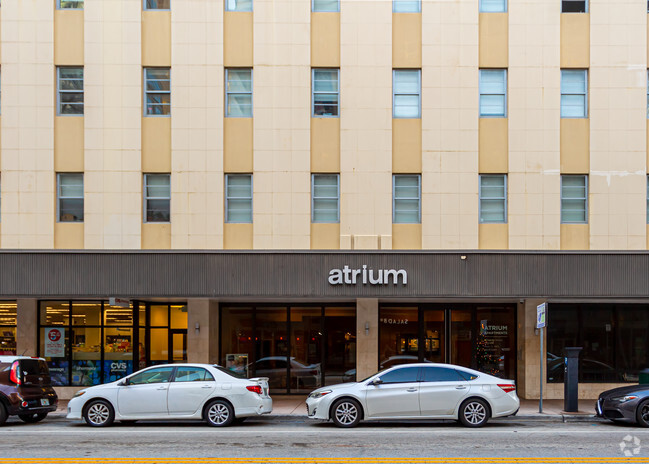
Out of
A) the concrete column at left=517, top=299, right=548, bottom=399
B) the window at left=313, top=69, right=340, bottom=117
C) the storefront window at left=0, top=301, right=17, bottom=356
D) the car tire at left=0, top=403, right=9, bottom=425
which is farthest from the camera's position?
the storefront window at left=0, top=301, right=17, bottom=356

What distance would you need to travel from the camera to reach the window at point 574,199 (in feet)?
66.5

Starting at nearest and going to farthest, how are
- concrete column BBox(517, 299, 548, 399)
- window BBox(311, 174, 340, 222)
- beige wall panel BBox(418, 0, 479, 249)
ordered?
beige wall panel BBox(418, 0, 479, 249)
window BBox(311, 174, 340, 222)
concrete column BBox(517, 299, 548, 399)

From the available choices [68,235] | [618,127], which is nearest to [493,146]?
[618,127]

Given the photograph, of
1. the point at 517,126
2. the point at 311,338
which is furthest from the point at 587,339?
the point at 311,338

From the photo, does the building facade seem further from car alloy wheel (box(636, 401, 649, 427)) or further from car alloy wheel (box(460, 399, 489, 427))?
car alloy wheel (box(636, 401, 649, 427))

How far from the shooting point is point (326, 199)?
20.4 meters

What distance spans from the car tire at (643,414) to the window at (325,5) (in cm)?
1258

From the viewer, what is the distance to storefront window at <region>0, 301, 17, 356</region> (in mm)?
21531

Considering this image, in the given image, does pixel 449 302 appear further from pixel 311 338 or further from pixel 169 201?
pixel 169 201

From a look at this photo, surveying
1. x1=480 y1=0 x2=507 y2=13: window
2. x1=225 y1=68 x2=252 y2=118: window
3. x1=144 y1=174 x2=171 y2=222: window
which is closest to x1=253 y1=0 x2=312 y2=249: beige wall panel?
x1=225 y1=68 x2=252 y2=118: window

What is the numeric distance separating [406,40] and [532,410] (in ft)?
33.7

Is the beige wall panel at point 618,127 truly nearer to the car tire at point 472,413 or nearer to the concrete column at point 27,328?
the car tire at point 472,413

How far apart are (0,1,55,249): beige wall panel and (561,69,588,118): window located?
14.0 m

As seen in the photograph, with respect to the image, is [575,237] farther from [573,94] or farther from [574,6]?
[574,6]
